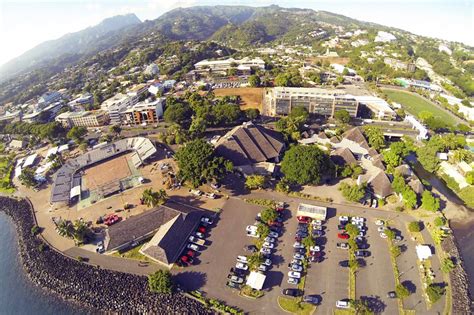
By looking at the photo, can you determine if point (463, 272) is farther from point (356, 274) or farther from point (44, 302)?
point (44, 302)

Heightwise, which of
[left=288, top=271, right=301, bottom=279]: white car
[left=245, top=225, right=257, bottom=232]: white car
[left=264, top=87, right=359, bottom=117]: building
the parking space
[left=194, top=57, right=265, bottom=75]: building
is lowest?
the parking space

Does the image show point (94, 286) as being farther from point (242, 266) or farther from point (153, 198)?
point (242, 266)

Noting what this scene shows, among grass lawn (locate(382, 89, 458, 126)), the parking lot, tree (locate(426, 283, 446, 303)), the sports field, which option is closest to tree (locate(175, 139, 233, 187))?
the parking lot

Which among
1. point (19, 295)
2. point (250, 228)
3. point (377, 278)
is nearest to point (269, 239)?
point (250, 228)

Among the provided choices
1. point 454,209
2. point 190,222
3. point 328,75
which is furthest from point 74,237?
point 328,75

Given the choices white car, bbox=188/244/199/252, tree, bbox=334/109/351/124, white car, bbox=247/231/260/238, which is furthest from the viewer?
tree, bbox=334/109/351/124

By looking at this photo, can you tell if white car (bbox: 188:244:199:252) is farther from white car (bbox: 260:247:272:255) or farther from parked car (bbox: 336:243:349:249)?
parked car (bbox: 336:243:349:249)

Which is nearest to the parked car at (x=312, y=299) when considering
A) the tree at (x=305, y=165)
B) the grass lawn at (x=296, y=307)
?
the grass lawn at (x=296, y=307)
